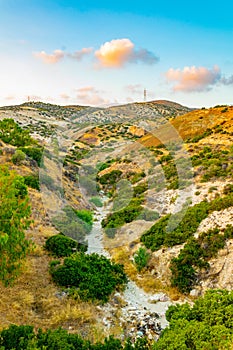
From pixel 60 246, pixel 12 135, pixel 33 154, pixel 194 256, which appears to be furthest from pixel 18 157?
pixel 194 256

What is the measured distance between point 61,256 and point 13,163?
13.9 metres

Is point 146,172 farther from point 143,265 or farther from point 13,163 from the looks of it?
point 143,265

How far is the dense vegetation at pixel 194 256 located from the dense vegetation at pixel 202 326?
5.02 metres

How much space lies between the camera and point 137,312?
41.5 ft

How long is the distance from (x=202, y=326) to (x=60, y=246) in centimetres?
989

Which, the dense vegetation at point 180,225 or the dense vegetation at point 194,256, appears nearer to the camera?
the dense vegetation at point 194,256

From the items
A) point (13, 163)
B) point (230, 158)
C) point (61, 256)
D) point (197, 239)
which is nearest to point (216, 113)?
point (230, 158)

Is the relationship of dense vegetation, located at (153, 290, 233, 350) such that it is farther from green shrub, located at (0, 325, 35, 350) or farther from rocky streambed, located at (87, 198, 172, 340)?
green shrub, located at (0, 325, 35, 350)

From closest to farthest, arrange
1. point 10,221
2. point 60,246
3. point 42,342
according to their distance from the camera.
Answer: point 42,342 < point 10,221 < point 60,246

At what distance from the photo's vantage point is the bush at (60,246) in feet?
53.9

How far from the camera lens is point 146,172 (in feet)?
120

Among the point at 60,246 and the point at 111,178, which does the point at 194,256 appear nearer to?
the point at 60,246

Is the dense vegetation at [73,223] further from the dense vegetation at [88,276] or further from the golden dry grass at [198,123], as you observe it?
the golden dry grass at [198,123]

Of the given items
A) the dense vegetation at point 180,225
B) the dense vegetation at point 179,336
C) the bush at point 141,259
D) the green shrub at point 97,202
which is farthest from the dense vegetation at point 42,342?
the green shrub at point 97,202
